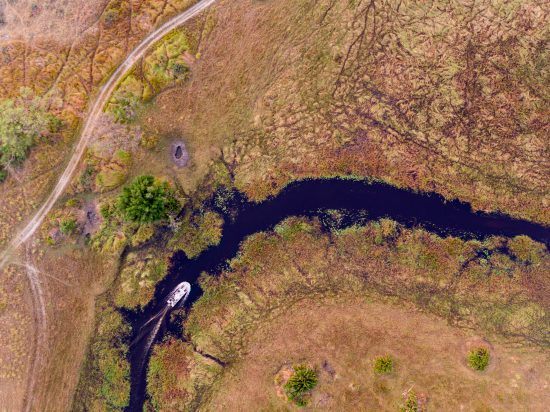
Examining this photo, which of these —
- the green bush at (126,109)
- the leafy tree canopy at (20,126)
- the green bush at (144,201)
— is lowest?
the green bush at (144,201)

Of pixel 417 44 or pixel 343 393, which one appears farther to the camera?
pixel 417 44

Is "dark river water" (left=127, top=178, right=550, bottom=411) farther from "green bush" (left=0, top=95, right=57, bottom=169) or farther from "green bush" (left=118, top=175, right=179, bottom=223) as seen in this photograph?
"green bush" (left=0, top=95, right=57, bottom=169)

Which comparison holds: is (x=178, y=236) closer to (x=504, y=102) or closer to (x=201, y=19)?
(x=201, y=19)

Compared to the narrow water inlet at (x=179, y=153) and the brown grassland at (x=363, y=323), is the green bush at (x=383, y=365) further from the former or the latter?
the narrow water inlet at (x=179, y=153)

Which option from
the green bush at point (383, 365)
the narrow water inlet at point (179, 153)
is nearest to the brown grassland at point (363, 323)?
the green bush at point (383, 365)

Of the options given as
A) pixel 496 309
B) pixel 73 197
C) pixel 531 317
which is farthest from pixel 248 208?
pixel 531 317

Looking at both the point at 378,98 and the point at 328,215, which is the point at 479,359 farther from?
the point at 378,98

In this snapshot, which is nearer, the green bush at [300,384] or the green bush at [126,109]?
the green bush at [300,384]
